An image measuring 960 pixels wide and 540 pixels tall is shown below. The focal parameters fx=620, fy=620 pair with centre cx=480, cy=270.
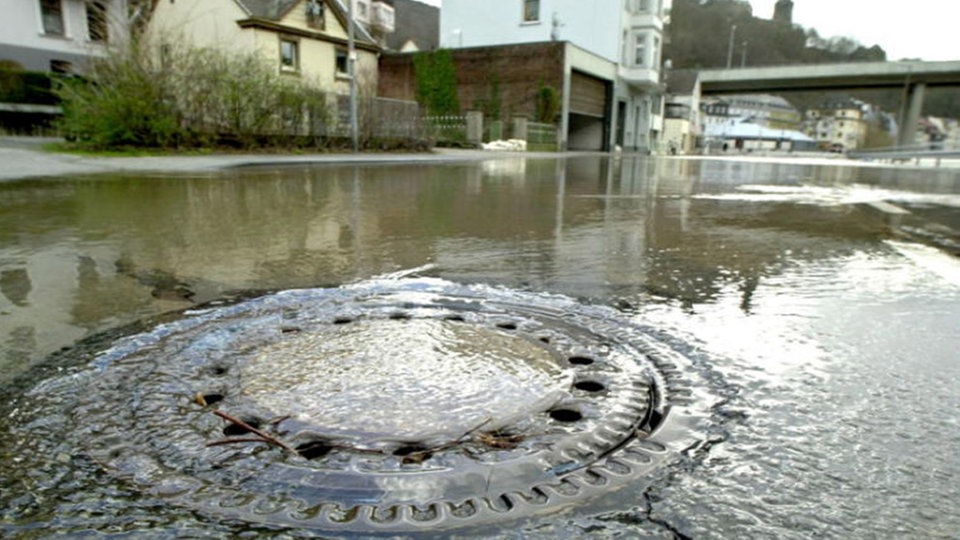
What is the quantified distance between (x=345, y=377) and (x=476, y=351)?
1.38 ft

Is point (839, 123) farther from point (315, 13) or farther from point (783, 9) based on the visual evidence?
point (315, 13)

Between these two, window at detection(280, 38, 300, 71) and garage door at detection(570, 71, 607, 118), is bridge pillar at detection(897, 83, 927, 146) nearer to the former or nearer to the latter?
garage door at detection(570, 71, 607, 118)

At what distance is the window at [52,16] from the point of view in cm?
2662

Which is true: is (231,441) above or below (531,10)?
below

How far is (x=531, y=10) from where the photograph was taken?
35750 mm

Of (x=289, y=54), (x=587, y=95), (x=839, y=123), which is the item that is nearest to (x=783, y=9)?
(x=839, y=123)

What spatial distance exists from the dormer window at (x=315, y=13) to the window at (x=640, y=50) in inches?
754

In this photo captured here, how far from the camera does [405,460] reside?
1.25 metres

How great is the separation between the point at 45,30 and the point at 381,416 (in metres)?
33.0

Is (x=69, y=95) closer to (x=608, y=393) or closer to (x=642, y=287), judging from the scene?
(x=642, y=287)

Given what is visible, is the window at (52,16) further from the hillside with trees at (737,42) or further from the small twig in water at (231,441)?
the hillside with trees at (737,42)

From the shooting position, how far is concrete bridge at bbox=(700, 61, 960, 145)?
48125 millimetres

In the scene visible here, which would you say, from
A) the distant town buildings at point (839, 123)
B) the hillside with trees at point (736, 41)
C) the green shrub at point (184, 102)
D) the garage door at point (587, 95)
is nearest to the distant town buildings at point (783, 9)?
the distant town buildings at point (839, 123)

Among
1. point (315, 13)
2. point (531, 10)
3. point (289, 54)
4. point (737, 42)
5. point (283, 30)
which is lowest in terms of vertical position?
point (289, 54)
